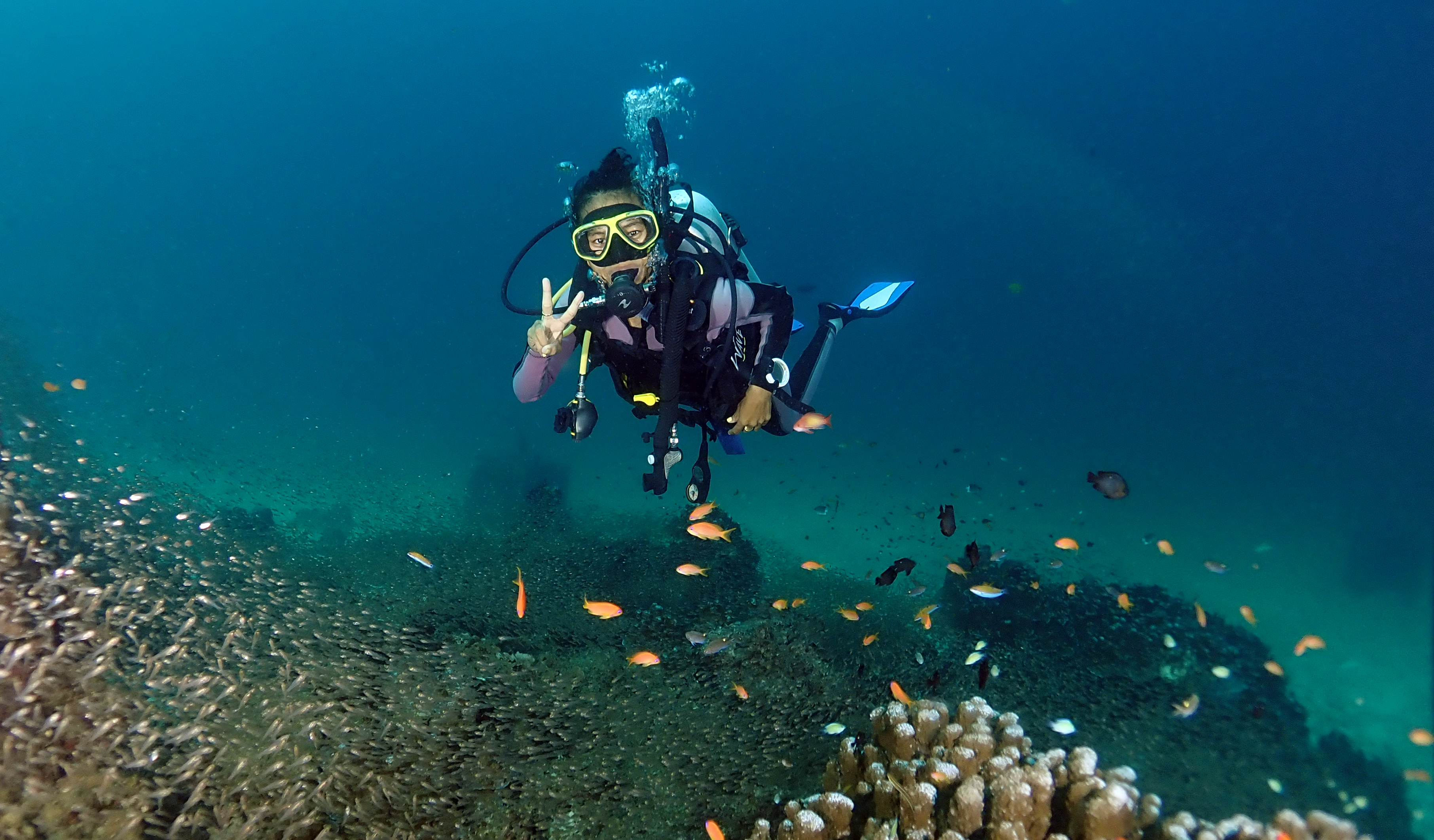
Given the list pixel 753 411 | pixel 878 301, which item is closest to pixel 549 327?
pixel 753 411

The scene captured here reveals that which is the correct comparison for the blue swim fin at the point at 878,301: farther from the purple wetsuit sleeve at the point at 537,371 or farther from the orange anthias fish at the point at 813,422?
the purple wetsuit sleeve at the point at 537,371

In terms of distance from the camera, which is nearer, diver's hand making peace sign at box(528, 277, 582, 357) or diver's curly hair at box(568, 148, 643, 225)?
diver's hand making peace sign at box(528, 277, 582, 357)

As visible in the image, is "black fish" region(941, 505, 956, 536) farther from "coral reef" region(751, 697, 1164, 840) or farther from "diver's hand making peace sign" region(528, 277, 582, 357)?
"diver's hand making peace sign" region(528, 277, 582, 357)

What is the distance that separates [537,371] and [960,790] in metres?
4.13

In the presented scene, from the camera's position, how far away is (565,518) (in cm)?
1440

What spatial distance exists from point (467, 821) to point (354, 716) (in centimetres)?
118

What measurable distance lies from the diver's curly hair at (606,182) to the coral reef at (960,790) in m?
4.48

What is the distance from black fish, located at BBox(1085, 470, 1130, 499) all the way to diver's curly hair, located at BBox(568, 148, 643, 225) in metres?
4.87

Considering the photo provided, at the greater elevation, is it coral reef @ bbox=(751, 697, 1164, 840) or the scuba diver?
the scuba diver

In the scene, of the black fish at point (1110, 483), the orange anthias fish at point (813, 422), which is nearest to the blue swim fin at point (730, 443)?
the orange anthias fish at point (813, 422)

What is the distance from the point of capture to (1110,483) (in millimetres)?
5613

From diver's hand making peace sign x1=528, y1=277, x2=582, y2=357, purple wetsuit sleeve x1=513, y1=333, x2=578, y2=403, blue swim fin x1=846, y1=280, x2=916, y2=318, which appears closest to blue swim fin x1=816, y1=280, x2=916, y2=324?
blue swim fin x1=846, y1=280, x2=916, y2=318

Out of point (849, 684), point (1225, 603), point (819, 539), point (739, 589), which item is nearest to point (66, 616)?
point (849, 684)

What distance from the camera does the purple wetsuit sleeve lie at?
4.84 m
